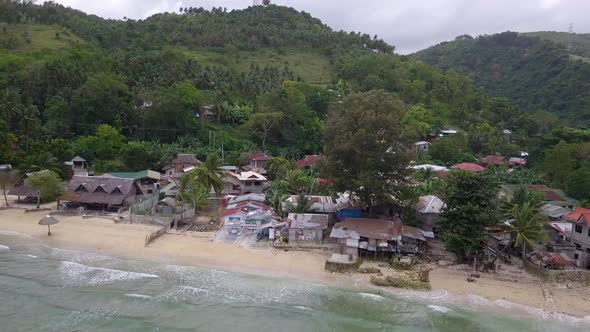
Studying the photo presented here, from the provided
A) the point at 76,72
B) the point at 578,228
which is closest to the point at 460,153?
the point at 578,228

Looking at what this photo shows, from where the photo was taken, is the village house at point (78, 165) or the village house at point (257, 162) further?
the village house at point (257, 162)

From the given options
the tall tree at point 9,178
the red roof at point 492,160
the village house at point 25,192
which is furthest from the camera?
the red roof at point 492,160

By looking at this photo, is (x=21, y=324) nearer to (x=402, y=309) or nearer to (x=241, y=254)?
(x=241, y=254)

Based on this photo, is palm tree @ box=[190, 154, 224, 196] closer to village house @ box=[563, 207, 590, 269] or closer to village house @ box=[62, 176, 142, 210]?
village house @ box=[62, 176, 142, 210]

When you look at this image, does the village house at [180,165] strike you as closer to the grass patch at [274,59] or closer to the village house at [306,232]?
the village house at [306,232]

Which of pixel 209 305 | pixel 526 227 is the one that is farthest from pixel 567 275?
pixel 209 305

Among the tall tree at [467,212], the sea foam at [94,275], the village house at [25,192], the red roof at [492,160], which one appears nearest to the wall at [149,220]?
the sea foam at [94,275]

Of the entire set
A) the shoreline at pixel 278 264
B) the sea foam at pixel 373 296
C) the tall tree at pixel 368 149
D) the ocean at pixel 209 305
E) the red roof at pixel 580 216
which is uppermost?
the tall tree at pixel 368 149

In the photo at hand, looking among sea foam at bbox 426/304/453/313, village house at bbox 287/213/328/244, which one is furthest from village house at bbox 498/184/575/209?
sea foam at bbox 426/304/453/313

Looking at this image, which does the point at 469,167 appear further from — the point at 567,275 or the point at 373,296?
the point at 373,296
